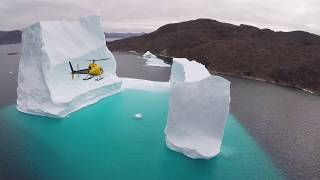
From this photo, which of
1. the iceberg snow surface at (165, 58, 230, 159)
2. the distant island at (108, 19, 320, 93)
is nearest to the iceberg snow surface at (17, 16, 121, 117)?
the iceberg snow surface at (165, 58, 230, 159)

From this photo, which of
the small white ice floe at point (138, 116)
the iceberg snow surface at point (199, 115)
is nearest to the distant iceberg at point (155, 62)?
the small white ice floe at point (138, 116)

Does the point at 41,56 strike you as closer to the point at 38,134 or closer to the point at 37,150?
the point at 38,134

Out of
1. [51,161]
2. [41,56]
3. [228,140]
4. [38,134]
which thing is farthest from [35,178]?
[41,56]

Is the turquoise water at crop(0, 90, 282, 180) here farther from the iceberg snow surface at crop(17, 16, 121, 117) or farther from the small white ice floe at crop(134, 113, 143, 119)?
the iceberg snow surface at crop(17, 16, 121, 117)

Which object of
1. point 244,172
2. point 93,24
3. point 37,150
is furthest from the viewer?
point 93,24

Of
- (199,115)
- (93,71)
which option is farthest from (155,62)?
(199,115)

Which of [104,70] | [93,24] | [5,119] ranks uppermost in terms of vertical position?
[93,24]

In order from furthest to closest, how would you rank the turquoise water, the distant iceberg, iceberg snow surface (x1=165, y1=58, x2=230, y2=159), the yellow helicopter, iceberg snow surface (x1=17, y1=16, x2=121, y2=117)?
the distant iceberg
the yellow helicopter
iceberg snow surface (x1=17, y1=16, x2=121, y2=117)
iceberg snow surface (x1=165, y1=58, x2=230, y2=159)
the turquoise water
